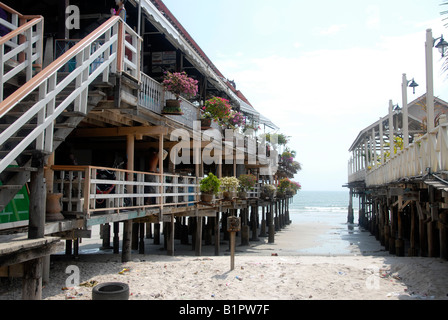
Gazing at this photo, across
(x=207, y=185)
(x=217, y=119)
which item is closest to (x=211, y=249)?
(x=207, y=185)

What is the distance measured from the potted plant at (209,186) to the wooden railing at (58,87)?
6.24 m

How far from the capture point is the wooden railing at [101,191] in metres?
7.75

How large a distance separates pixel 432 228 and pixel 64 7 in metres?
12.8

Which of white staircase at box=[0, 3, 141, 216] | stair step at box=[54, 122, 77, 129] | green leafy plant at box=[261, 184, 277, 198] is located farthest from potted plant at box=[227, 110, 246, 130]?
stair step at box=[54, 122, 77, 129]

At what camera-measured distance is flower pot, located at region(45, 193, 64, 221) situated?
23.5 ft

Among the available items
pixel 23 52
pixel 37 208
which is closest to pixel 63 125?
pixel 23 52

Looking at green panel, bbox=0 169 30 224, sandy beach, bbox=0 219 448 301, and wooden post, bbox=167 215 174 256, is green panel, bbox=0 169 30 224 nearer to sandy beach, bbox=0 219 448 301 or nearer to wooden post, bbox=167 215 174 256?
sandy beach, bbox=0 219 448 301

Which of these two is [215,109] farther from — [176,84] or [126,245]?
[126,245]

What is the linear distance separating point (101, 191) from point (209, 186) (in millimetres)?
5869

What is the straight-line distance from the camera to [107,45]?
783 centimetres

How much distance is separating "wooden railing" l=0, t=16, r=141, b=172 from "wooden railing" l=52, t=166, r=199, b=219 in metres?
1.55

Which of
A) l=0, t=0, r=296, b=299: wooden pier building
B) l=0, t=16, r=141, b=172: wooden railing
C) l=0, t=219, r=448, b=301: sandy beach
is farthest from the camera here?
l=0, t=219, r=448, b=301: sandy beach

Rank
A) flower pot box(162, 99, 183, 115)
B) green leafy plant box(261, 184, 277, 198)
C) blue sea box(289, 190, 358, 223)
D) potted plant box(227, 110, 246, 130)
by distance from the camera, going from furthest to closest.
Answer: blue sea box(289, 190, 358, 223) → green leafy plant box(261, 184, 277, 198) → potted plant box(227, 110, 246, 130) → flower pot box(162, 99, 183, 115)
